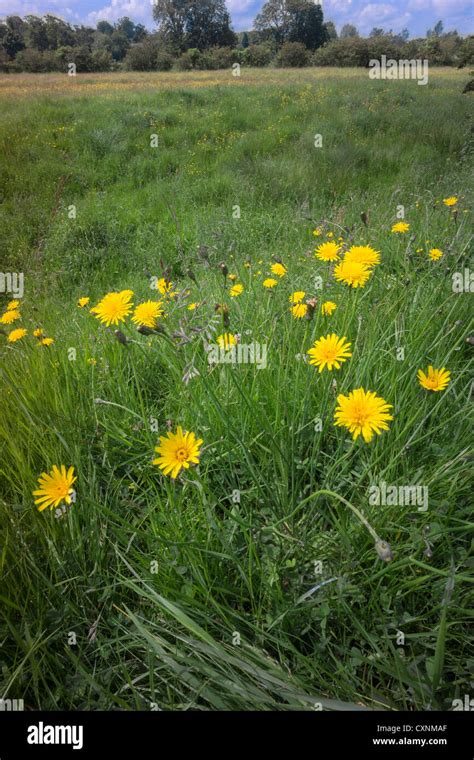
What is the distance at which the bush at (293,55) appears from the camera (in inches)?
526

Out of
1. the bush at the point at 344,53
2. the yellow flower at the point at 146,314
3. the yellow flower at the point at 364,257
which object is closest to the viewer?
the yellow flower at the point at 146,314

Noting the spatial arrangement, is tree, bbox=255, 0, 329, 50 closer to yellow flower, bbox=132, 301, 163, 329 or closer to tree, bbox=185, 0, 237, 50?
tree, bbox=185, 0, 237, 50

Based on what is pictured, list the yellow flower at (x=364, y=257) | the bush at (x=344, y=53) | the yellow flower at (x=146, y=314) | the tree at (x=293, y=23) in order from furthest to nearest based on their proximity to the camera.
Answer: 1. the bush at (x=344, y=53)
2. the tree at (x=293, y=23)
3. the yellow flower at (x=364, y=257)
4. the yellow flower at (x=146, y=314)

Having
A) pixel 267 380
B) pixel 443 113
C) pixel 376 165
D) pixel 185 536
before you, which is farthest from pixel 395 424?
pixel 443 113

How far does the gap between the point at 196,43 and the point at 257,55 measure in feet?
12.6

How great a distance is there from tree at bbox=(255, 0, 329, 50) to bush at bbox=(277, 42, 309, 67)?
158mm

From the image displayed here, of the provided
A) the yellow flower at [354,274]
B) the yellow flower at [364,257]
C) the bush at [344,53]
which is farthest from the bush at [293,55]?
the yellow flower at [354,274]

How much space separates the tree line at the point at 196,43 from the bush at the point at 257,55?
3 cm

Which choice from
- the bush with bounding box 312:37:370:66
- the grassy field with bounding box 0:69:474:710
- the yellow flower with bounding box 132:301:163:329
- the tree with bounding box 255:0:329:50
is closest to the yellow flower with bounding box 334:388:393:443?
the grassy field with bounding box 0:69:474:710

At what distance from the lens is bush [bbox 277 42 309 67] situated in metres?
13.4

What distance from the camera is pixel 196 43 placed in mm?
10688

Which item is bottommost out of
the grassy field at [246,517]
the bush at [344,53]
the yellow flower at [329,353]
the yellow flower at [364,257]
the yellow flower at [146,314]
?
the grassy field at [246,517]

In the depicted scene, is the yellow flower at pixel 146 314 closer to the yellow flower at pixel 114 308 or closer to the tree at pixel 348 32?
the yellow flower at pixel 114 308

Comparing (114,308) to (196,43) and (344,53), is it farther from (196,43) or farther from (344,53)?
(344,53)
